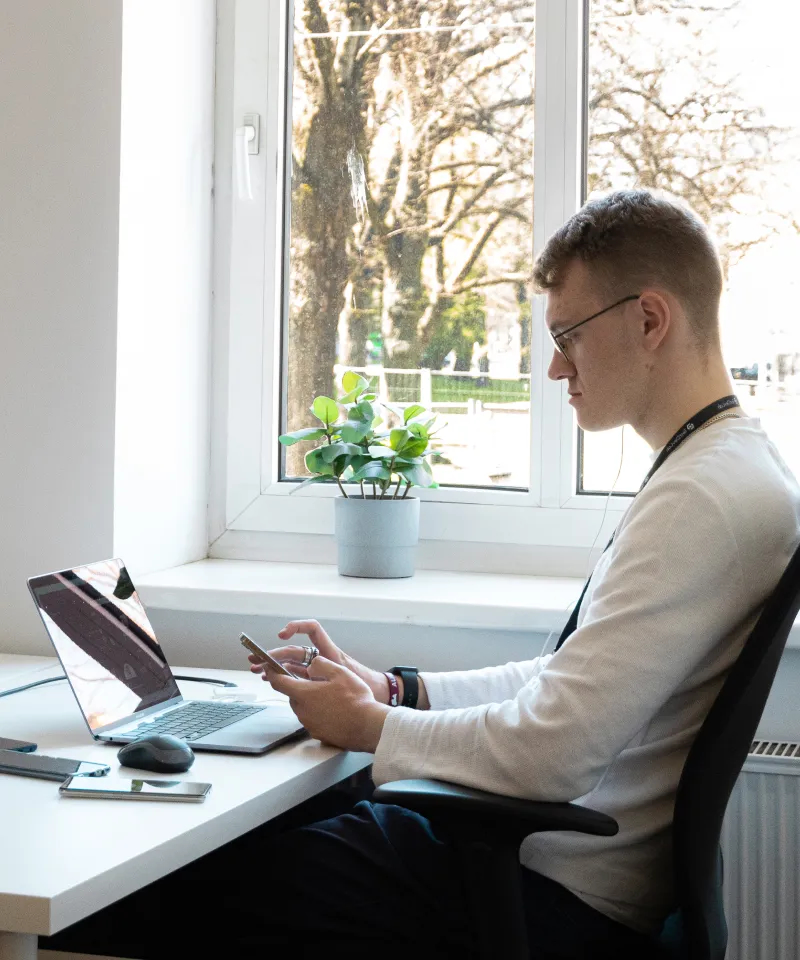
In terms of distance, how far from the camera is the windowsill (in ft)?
6.41

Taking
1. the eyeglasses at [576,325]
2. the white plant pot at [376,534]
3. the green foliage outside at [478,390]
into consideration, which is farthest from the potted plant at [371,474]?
the eyeglasses at [576,325]

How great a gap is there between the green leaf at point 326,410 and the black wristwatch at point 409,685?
663 mm

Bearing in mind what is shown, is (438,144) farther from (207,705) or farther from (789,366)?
(207,705)

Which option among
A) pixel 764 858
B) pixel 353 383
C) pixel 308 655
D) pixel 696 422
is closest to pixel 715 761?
pixel 696 422

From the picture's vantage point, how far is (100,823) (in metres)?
1.17

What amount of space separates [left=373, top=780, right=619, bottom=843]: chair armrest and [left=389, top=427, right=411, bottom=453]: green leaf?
42.5 inches

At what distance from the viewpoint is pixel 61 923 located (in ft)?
3.22

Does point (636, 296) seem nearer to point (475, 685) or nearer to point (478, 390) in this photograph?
point (475, 685)

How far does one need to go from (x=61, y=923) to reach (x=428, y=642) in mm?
1162

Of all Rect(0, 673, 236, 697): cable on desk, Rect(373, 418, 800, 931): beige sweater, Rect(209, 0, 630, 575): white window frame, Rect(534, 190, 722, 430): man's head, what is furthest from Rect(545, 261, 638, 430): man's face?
Rect(209, 0, 630, 575): white window frame

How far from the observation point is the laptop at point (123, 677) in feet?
4.97

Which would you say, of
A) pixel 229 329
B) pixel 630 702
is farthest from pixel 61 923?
pixel 229 329

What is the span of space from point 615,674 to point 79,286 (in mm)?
1352

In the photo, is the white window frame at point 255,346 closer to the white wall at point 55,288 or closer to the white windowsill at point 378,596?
the white windowsill at point 378,596
